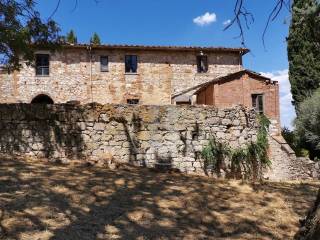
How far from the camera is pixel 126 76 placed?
2548 centimetres

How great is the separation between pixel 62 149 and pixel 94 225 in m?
4.82

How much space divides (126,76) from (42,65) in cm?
480

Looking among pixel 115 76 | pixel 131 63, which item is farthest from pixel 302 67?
pixel 115 76

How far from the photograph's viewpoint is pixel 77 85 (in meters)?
25.0

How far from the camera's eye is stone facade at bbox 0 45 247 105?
24.7m

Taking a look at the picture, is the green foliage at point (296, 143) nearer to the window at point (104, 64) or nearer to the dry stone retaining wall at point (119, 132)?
the window at point (104, 64)

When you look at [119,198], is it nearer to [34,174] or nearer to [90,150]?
[34,174]

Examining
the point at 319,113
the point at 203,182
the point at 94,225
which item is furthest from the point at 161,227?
the point at 319,113

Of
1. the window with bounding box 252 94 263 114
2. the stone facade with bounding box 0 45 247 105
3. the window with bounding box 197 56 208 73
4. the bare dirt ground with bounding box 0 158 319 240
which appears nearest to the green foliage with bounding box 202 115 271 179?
the bare dirt ground with bounding box 0 158 319 240

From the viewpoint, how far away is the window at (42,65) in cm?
2489

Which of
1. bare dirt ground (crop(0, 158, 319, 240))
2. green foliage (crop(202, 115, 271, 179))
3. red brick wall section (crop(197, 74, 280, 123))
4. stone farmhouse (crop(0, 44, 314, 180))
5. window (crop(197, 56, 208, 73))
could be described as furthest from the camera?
window (crop(197, 56, 208, 73))

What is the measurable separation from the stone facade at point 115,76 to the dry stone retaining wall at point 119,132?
13.6 metres

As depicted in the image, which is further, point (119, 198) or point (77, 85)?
point (77, 85)

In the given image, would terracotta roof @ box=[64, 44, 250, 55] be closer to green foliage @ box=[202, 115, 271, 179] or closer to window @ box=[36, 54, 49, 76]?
window @ box=[36, 54, 49, 76]
